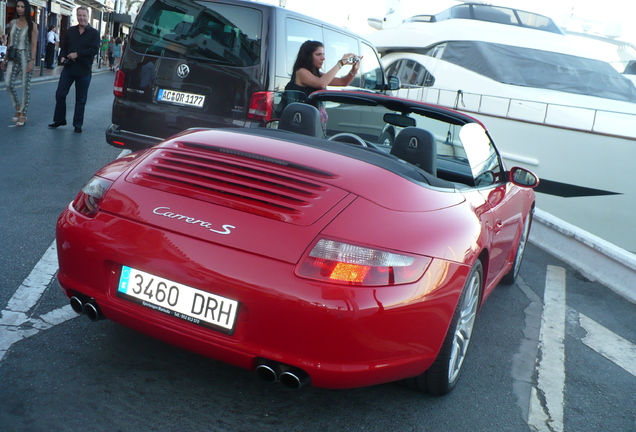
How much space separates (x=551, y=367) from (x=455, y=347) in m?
0.95

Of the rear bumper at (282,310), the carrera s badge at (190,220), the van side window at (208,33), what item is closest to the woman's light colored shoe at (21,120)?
the van side window at (208,33)

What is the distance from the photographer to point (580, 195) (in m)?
10.2

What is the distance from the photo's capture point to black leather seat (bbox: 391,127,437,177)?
11.4 feet

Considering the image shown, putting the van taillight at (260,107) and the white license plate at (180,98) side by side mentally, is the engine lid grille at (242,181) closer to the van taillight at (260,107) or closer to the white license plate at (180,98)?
the van taillight at (260,107)

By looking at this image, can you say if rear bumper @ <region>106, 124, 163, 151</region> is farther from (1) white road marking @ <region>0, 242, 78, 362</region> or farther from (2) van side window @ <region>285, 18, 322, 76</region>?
(1) white road marking @ <region>0, 242, 78, 362</region>

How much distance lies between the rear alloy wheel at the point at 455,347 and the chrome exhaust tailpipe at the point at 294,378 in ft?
2.27

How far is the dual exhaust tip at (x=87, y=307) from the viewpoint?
275cm

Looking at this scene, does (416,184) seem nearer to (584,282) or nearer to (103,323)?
(103,323)

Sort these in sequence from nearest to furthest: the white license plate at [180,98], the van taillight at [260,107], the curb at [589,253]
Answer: the curb at [589,253] < the van taillight at [260,107] < the white license plate at [180,98]

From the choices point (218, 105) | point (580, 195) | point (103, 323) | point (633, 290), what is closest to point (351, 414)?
point (103, 323)

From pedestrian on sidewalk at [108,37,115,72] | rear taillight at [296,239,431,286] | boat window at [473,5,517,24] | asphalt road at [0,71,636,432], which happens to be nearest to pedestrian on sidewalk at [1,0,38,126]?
asphalt road at [0,71,636,432]

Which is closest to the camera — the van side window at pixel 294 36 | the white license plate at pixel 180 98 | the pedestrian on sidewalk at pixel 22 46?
the white license plate at pixel 180 98

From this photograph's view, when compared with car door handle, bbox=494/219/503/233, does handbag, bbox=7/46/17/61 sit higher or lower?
higher

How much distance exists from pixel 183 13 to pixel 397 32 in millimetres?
9819
